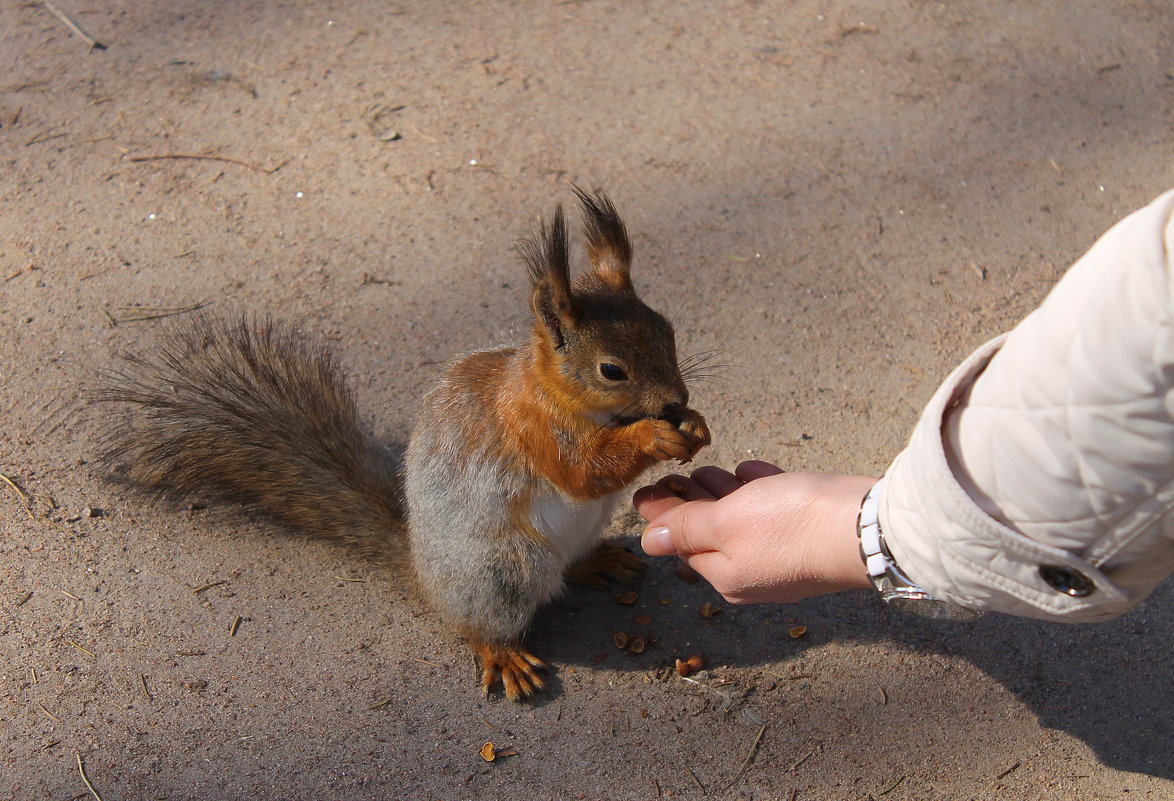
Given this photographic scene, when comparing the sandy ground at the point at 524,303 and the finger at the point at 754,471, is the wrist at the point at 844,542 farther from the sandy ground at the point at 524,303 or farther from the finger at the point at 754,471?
the sandy ground at the point at 524,303

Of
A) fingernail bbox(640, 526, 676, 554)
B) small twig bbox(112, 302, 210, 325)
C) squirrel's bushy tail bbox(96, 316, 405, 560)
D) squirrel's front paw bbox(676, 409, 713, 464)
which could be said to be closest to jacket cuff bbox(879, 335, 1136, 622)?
squirrel's front paw bbox(676, 409, 713, 464)

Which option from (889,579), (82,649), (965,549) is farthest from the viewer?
(82,649)

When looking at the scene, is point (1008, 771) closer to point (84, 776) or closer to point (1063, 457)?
point (1063, 457)

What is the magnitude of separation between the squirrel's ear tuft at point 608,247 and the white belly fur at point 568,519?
41 cm

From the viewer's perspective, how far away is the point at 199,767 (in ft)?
5.78

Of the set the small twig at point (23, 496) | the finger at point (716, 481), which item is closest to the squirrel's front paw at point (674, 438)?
the finger at point (716, 481)

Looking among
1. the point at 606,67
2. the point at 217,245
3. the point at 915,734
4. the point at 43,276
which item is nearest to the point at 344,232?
the point at 217,245

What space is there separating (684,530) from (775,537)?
7.8 inches

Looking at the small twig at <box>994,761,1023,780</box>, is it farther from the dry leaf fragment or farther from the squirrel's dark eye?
the squirrel's dark eye

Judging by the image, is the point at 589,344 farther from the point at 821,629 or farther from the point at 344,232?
the point at 344,232

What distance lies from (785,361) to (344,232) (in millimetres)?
1341

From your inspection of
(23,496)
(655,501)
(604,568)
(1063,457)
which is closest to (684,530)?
(655,501)

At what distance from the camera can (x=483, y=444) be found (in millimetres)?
1857

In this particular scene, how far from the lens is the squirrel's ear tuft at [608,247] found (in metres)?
1.79
